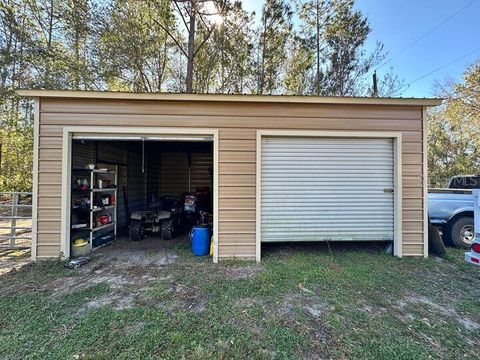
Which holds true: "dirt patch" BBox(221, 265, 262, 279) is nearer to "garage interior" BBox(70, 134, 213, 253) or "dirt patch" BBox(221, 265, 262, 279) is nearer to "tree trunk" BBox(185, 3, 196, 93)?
"garage interior" BBox(70, 134, 213, 253)

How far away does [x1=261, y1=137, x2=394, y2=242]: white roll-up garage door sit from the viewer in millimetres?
4453

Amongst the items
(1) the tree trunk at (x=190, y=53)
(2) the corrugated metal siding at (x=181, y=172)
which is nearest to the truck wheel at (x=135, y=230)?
(2) the corrugated metal siding at (x=181, y=172)

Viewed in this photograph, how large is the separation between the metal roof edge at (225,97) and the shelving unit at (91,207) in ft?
4.56

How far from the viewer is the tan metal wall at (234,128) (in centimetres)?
416

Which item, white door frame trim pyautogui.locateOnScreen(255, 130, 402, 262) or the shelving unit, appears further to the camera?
the shelving unit

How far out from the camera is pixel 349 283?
3389mm

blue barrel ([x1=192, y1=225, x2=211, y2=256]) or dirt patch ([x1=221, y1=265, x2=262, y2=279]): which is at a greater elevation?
blue barrel ([x1=192, y1=225, x2=211, y2=256])

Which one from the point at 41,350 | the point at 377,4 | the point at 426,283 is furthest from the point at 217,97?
the point at 377,4

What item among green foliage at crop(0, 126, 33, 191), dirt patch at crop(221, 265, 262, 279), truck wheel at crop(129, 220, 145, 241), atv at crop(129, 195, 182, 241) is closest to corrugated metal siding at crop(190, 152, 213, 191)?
atv at crop(129, 195, 182, 241)

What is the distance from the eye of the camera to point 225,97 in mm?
4223

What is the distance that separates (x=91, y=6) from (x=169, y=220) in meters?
8.53

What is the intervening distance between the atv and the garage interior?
146mm

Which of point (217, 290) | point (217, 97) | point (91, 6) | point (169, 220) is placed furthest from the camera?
point (91, 6)

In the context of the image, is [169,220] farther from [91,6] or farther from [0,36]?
[0,36]
